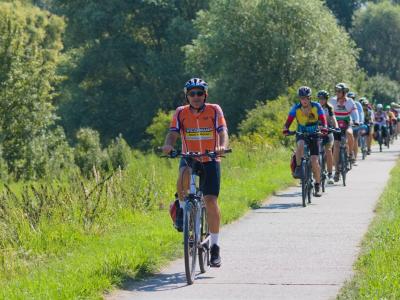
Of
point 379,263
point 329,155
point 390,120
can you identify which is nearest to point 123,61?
point 390,120

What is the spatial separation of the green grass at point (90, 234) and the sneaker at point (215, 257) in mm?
528

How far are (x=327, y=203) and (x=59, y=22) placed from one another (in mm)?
51472

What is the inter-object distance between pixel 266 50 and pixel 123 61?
14.1 m

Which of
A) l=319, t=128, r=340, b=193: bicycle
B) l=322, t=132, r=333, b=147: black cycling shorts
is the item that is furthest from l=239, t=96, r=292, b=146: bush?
l=319, t=128, r=340, b=193: bicycle

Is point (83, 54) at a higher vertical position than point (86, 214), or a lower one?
higher

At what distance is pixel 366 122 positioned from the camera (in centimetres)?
2941

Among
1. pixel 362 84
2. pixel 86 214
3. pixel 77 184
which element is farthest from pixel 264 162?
pixel 362 84

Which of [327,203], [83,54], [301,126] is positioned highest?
[83,54]

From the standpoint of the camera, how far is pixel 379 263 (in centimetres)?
896

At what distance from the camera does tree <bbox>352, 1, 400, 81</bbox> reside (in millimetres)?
84750

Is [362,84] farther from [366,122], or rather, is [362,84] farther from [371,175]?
[371,175]

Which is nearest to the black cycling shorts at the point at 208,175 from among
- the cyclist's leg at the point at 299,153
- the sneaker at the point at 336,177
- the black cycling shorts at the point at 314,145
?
the cyclist's leg at the point at 299,153

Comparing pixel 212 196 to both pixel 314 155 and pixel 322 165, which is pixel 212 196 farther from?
pixel 322 165

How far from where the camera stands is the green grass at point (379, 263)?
25.4 feet
